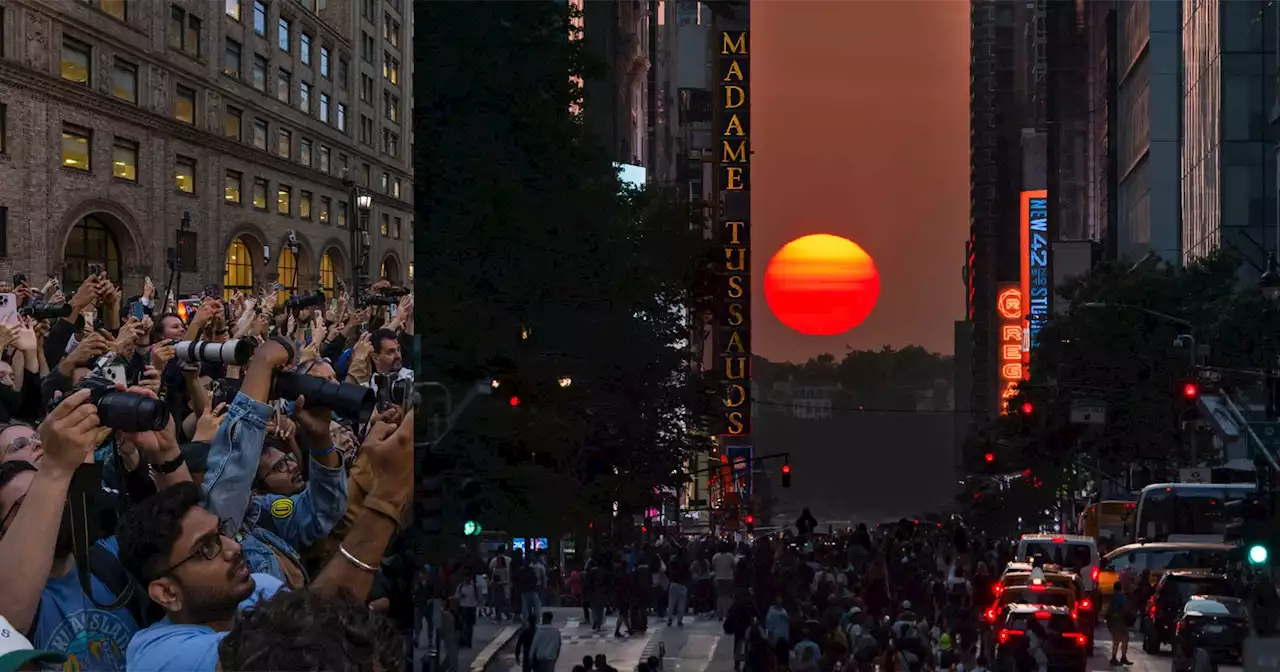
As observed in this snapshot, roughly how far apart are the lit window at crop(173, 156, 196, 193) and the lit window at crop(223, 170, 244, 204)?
→ 0.35 m

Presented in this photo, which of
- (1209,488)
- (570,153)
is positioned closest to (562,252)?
(570,153)

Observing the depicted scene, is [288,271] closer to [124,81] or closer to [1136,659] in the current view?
[124,81]

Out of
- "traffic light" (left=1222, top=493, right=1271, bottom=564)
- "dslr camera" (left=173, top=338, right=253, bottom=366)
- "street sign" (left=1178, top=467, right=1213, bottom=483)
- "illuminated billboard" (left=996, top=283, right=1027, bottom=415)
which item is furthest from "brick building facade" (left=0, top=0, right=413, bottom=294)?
"illuminated billboard" (left=996, top=283, right=1027, bottom=415)

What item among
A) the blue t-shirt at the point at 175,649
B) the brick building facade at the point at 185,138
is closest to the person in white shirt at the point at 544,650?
the brick building facade at the point at 185,138

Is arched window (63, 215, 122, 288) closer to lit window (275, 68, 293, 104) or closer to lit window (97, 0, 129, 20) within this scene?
lit window (97, 0, 129, 20)

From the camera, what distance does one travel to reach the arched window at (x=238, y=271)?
1466 centimetres

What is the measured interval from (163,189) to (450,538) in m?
8.68

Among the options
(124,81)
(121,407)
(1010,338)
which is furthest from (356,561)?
(1010,338)

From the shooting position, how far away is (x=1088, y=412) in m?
56.2

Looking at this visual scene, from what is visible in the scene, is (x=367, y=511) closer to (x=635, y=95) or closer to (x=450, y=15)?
(x=450, y=15)

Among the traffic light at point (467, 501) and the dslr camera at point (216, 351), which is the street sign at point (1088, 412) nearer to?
the traffic light at point (467, 501)

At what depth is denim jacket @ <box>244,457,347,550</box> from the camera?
23.8ft

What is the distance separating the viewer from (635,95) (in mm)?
129625

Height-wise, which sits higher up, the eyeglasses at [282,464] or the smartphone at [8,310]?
the smartphone at [8,310]
